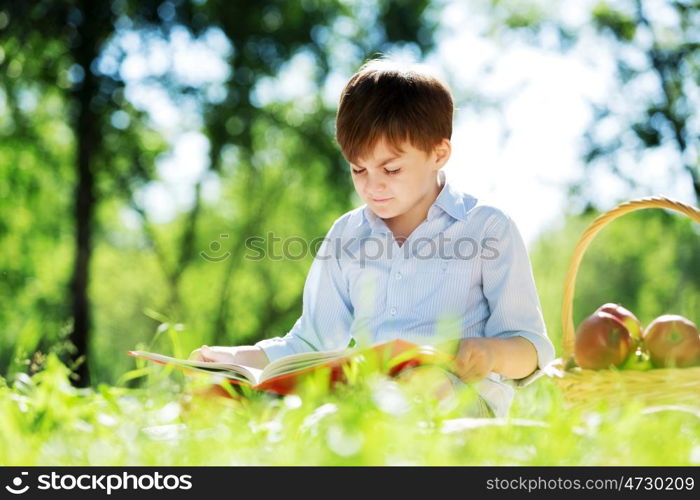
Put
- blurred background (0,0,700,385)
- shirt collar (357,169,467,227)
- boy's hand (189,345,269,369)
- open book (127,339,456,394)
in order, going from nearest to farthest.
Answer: open book (127,339,456,394)
boy's hand (189,345,269,369)
shirt collar (357,169,467,227)
blurred background (0,0,700,385)

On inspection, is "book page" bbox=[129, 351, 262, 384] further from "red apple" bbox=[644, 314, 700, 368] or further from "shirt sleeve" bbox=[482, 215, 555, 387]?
"red apple" bbox=[644, 314, 700, 368]

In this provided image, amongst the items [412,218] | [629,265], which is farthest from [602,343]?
[629,265]

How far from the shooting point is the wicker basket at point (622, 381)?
2.04m

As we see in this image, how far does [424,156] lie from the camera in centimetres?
249

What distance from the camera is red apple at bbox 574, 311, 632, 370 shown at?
7.75 ft

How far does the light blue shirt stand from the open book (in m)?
0.44

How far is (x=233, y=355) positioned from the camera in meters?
2.39

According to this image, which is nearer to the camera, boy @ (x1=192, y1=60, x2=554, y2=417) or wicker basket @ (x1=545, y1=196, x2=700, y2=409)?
wicker basket @ (x1=545, y1=196, x2=700, y2=409)

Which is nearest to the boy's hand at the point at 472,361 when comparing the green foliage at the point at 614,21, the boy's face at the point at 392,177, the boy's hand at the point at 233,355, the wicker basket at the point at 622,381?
the wicker basket at the point at 622,381

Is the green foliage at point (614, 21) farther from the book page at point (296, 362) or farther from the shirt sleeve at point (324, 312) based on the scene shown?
the book page at point (296, 362)

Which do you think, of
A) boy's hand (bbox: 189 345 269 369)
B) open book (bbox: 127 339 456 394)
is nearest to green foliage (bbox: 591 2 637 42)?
boy's hand (bbox: 189 345 269 369)

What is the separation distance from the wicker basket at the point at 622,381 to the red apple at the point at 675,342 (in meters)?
0.15
